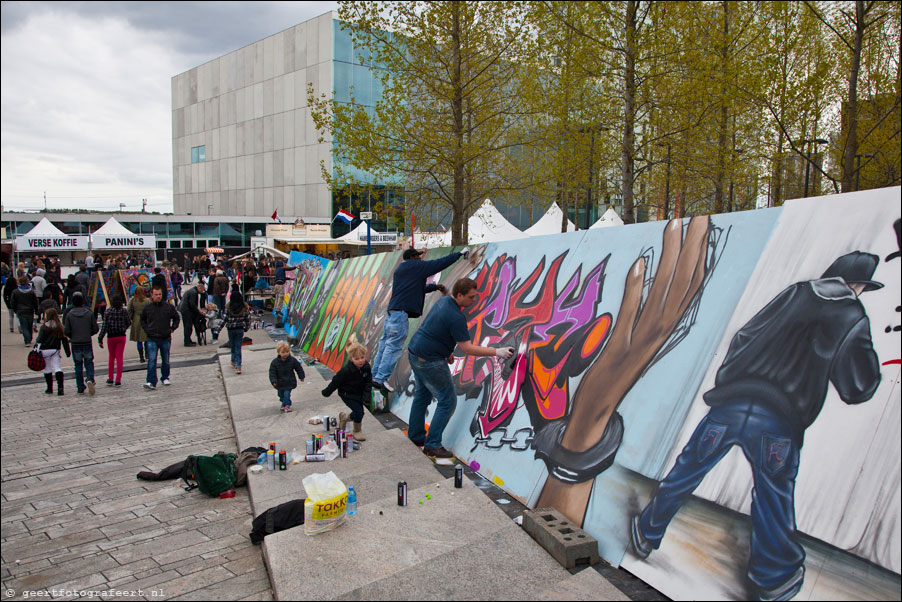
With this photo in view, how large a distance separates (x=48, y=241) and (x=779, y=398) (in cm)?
3125

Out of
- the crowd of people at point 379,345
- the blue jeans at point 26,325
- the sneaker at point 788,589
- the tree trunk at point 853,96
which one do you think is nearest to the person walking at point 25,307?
the blue jeans at point 26,325

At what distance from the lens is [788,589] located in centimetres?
271

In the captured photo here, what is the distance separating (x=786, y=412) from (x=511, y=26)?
13574mm

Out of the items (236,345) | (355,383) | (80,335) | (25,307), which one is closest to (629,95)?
(236,345)

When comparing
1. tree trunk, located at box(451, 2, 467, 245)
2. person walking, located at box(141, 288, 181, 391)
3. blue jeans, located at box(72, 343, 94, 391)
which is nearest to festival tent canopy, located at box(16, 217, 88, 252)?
blue jeans, located at box(72, 343, 94, 391)

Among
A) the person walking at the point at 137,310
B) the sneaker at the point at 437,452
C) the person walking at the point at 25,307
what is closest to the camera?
the sneaker at the point at 437,452

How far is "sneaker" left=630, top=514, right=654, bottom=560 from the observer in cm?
337

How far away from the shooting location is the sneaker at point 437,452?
5758mm

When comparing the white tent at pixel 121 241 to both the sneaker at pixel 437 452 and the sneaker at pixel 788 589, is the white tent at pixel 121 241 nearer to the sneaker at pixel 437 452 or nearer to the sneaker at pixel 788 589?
the sneaker at pixel 437 452

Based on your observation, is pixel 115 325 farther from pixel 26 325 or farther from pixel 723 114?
pixel 723 114

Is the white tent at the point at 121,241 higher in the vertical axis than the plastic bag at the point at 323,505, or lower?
higher

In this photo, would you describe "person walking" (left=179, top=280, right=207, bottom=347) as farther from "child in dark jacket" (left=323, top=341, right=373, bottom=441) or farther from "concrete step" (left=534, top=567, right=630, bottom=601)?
"concrete step" (left=534, top=567, right=630, bottom=601)

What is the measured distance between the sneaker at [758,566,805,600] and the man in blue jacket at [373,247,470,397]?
501cm

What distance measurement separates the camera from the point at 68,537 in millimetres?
4727
